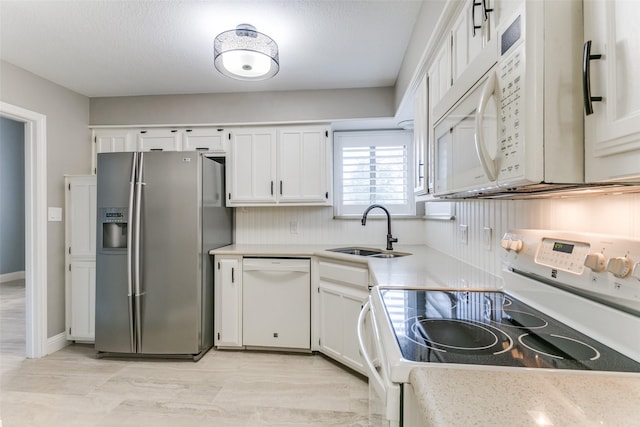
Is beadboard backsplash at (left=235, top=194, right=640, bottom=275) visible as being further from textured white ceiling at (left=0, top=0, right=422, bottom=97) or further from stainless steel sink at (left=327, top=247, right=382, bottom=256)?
textured white ceiling at (left=0, top=0, right=422, bottom=97)

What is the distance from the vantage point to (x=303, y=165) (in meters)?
2.96

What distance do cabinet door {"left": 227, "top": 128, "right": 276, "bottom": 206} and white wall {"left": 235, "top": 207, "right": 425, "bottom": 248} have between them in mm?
276

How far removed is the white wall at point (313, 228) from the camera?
3090 millimetres

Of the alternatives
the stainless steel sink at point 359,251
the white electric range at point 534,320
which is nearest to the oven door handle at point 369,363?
the white electric range at point 534,320

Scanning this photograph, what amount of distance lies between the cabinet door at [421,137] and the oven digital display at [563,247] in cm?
92

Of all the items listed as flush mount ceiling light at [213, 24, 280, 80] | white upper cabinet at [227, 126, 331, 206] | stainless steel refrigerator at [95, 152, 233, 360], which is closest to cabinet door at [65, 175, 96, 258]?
stainless steel refrigerator at [95, 152, 233, 360]

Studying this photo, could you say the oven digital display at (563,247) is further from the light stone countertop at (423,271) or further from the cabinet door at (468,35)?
the cabinet door at (468,35)

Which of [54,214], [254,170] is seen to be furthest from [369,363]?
[54,214]

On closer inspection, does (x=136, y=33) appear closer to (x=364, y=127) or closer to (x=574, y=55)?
(x=364, y=127)

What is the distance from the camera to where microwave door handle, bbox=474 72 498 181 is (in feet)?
2.59

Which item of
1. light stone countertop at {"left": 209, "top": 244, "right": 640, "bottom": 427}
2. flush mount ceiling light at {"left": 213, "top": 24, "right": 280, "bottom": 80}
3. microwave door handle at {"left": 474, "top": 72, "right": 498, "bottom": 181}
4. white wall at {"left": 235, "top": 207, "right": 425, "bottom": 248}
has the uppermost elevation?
flush mount ceiling light at {"left": 213, "top": 24, "right": 280, "bottom": 80}

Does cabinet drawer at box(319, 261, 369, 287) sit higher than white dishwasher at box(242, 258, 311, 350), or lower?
higher

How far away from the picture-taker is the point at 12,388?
2.17 metres

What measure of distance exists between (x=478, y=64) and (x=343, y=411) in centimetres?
195
